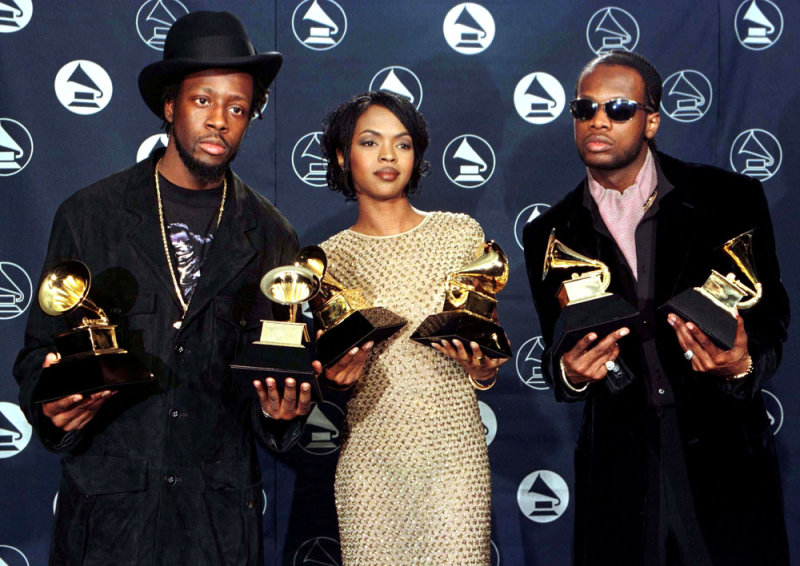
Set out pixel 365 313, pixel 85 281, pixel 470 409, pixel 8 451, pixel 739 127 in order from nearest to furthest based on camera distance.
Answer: pixel 85 281
pixel 365 313
pixel 470 409
pixel 8 451
pixel 739 127

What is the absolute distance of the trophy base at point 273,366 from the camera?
2385mm

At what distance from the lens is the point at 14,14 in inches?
156

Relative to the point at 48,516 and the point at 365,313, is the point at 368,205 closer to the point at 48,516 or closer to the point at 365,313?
the point at 365,313

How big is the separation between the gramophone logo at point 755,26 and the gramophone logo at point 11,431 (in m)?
3.75

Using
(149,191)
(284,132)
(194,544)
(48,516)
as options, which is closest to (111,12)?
(284,132)

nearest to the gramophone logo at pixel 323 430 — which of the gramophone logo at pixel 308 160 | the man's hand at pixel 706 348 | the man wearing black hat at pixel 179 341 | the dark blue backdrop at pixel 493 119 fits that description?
the dark blue backdrop at pixel 493 119

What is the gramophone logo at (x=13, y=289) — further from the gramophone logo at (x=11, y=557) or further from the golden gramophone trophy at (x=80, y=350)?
the golden gramophone trophy at (x=80, y=350)

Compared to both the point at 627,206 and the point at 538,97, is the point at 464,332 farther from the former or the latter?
the point at 538,97

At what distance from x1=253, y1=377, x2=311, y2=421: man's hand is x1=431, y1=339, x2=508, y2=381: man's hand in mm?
458

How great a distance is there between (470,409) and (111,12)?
→ 2.49m

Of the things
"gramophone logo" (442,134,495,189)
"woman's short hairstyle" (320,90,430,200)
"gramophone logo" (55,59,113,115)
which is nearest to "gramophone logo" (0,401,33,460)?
"gramophone logo" (55,59,113,115)

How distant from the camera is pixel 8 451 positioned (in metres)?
3.94

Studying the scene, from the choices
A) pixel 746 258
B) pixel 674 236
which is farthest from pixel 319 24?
pixel 746 258

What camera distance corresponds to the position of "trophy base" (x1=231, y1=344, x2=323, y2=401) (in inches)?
93.9
